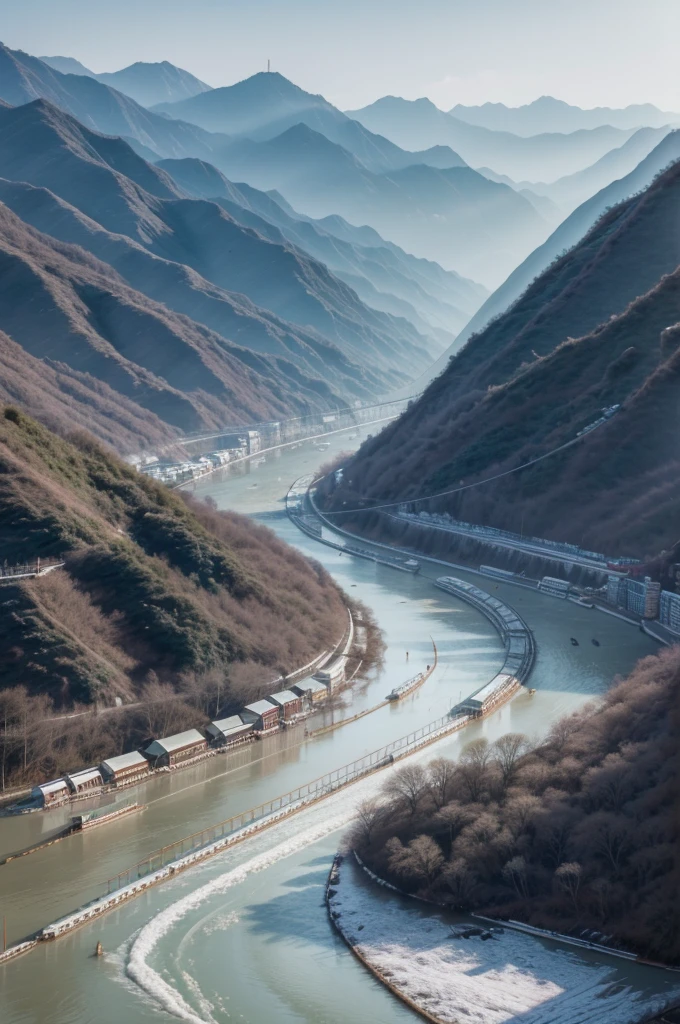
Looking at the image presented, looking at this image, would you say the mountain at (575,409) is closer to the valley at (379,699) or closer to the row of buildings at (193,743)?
the valley at (379,699)

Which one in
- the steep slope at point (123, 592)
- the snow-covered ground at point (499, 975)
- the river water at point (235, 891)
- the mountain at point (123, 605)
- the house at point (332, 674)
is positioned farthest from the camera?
the house at point (332, 674)

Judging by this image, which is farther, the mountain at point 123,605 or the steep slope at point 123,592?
the steep slope at point 123,592

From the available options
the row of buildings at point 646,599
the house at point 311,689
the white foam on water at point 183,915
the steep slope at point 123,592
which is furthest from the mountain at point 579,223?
the white foam on water at point 183,915

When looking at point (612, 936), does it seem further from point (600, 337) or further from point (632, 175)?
point (632, 175)

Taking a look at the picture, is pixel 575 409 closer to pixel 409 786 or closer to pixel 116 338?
pixel 409 786

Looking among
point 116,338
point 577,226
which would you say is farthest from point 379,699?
point 577,226

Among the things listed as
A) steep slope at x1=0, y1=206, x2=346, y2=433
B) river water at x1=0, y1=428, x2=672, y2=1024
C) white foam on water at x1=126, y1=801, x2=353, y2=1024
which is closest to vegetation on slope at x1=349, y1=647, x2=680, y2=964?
white foam on water at x1=126, y1=801, x2=353, y2=1024

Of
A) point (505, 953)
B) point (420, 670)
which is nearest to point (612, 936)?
point (505, 953)
